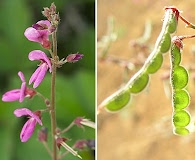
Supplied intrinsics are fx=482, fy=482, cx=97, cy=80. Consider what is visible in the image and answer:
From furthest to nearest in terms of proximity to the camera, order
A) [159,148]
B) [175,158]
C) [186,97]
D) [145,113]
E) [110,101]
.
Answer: [145,113] → [159,148] → [175,158] → [110,101] → [186,97]

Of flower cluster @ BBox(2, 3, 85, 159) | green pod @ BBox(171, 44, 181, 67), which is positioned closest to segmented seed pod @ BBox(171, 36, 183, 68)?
green pod @ BBox(171, 44, 181, 67)

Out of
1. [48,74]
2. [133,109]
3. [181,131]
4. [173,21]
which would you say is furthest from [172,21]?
[133,109]

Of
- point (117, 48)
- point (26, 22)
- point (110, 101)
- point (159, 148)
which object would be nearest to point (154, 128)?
point (159, 148)

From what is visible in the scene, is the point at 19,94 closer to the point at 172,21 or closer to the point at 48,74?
the point at 172,21

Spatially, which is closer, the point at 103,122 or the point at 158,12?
the point at 158,12

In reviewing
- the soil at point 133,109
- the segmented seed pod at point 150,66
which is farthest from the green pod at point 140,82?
the soil at point 133,109

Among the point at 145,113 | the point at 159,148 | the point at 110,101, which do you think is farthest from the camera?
the point at 145,113

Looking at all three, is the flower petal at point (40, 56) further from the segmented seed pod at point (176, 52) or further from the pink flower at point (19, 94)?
the segmented seed pod at point (176, 52)

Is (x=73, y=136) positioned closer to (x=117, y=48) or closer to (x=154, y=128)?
(x=154, y=128)
